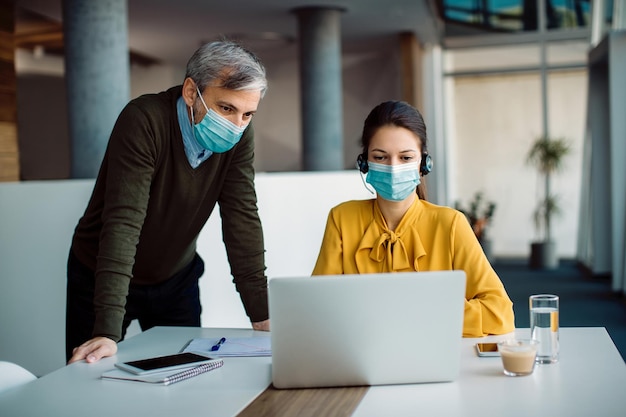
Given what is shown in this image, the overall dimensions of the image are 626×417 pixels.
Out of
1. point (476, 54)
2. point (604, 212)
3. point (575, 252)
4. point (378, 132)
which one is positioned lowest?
point (575, 252)

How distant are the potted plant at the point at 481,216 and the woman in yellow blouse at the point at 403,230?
8.81 meters

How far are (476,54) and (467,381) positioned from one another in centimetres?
1124

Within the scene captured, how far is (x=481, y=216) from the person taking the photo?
11781 millimetres

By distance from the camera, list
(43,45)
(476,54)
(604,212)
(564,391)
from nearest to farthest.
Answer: (564,391) → (604,212) → (43,45) → (476,54)

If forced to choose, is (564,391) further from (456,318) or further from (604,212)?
(604,212)

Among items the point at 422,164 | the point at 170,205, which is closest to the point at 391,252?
the point at 422,164

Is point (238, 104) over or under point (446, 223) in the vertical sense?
over

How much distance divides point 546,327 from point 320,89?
8.20 metres

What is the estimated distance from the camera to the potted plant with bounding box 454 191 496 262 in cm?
1119

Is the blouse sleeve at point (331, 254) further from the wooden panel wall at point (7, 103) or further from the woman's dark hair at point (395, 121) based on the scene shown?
the wooden panel wall at point (7, 103)

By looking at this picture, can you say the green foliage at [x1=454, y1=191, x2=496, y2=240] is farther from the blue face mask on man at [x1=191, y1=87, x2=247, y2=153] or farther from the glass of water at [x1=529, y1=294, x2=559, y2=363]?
the glass of water at [x1=529, y1=294, x2=559, y2=363]

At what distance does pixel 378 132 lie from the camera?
95.5 inches

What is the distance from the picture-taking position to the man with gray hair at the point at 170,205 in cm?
216

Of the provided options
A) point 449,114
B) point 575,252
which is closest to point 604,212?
point 575,252
